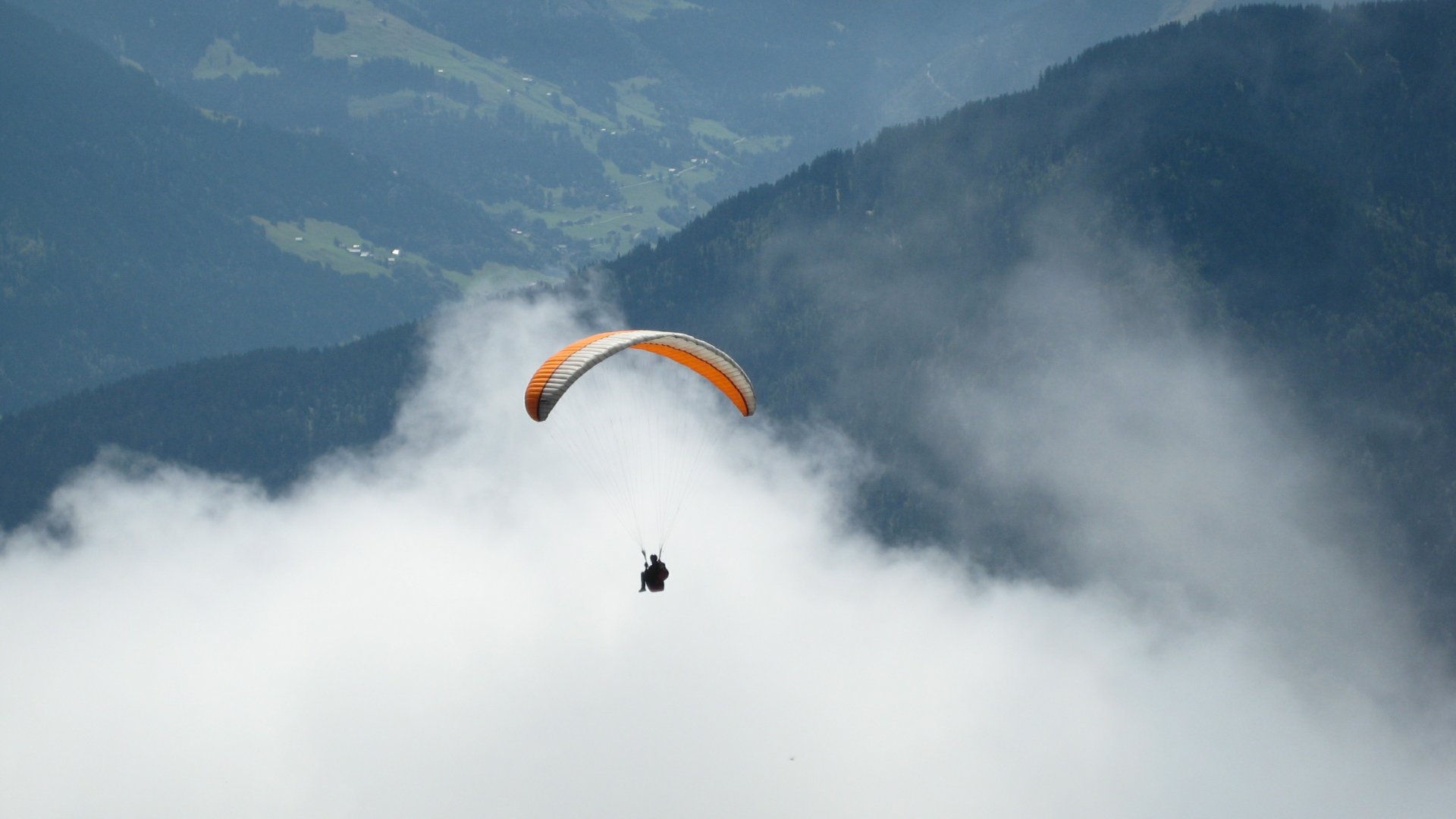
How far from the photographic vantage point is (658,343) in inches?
2395

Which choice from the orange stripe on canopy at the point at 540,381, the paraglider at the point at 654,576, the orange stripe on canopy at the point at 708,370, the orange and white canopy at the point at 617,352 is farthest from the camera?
the orange stripe on canopy at the point at 708,370

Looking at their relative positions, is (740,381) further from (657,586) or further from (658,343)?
(657,586)

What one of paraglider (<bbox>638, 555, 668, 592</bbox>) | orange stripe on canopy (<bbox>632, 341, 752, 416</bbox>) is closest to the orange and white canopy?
orange stripe on canopy (<bbox>632, 341, 752, 416</bbox>)

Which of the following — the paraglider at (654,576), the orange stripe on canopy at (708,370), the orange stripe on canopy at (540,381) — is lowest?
the paraglider at (654,576)

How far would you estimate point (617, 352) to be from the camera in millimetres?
61875

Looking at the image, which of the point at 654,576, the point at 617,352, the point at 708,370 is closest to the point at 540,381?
the point at 617,352

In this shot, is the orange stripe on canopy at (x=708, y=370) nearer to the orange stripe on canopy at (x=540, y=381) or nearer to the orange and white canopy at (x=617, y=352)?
the orange and white canopy at (x=617, y=352)

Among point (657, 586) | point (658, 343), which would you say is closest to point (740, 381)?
point (658, 343)

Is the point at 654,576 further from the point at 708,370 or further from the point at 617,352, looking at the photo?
the point at 708,370

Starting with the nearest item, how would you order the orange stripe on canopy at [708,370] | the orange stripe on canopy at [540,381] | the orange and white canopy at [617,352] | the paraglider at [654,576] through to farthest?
the orange stripe on canopy at [540,381] → the orange and white canopy at [617,352] → the paraglider at [654,576] → the orange stripe on canopy at [708,370]

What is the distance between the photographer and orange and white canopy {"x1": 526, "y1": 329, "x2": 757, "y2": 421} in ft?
181

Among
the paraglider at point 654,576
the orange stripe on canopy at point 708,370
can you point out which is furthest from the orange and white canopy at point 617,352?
the paraglider at point 654,576

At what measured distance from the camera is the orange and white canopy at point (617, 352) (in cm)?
5525

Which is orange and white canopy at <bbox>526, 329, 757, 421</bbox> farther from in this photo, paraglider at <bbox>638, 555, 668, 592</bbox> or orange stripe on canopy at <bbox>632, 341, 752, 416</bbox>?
paraglider at <bbox>638, 555, 668, 592</bbox>
